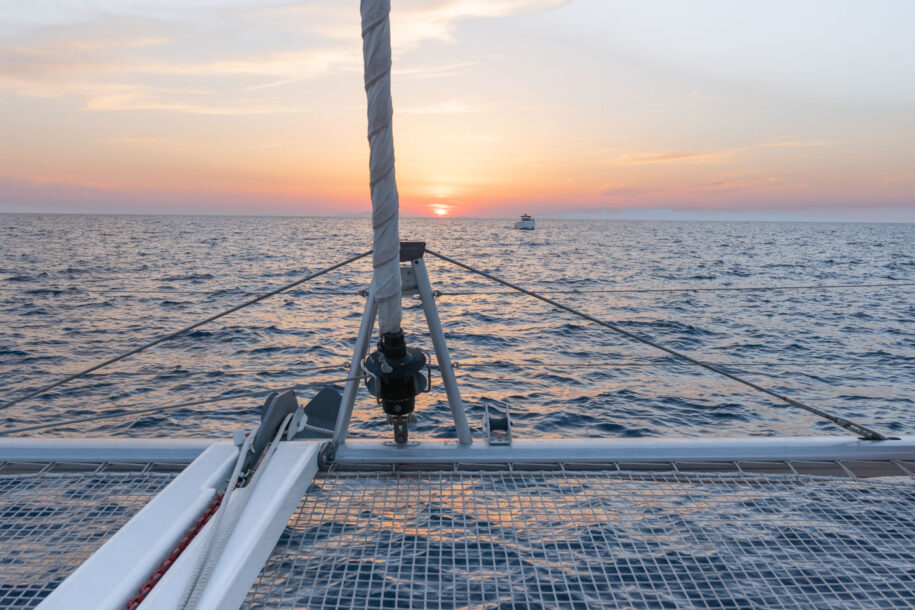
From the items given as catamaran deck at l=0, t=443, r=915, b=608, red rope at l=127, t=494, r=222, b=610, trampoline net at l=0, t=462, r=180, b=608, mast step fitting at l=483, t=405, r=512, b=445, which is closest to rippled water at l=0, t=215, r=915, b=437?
mast step fitting at l=483, t=405, r=512, b=445

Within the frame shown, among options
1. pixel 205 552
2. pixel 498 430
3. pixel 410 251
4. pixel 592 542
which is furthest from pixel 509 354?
pixel 205 552

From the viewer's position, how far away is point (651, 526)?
2.56 meters

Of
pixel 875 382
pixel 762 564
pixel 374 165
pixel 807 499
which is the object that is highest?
pixel 374 165

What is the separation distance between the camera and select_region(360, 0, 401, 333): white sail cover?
7.16 feet

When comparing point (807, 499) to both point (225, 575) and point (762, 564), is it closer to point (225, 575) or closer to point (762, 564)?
point (762, 564)

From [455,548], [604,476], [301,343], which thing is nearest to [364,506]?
[455,548]

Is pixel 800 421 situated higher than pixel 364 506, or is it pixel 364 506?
pixel 364 506

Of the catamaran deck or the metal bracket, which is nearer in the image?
the catamaran deck

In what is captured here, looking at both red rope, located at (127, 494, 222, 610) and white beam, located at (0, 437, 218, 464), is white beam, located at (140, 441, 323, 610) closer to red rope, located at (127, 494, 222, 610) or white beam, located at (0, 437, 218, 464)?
red rope, located at (127, 494, 222, 610)

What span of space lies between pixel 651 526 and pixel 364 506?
128 centimetres

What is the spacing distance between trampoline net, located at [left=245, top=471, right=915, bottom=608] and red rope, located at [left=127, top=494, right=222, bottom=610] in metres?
0.29

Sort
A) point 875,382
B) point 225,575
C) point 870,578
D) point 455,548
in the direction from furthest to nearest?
point 875,382, point 455,548, point 870,578, point 225,575

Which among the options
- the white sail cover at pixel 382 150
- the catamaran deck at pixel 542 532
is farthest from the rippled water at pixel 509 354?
the white sail cover at pixel 382 150

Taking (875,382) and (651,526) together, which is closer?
(651,526)
